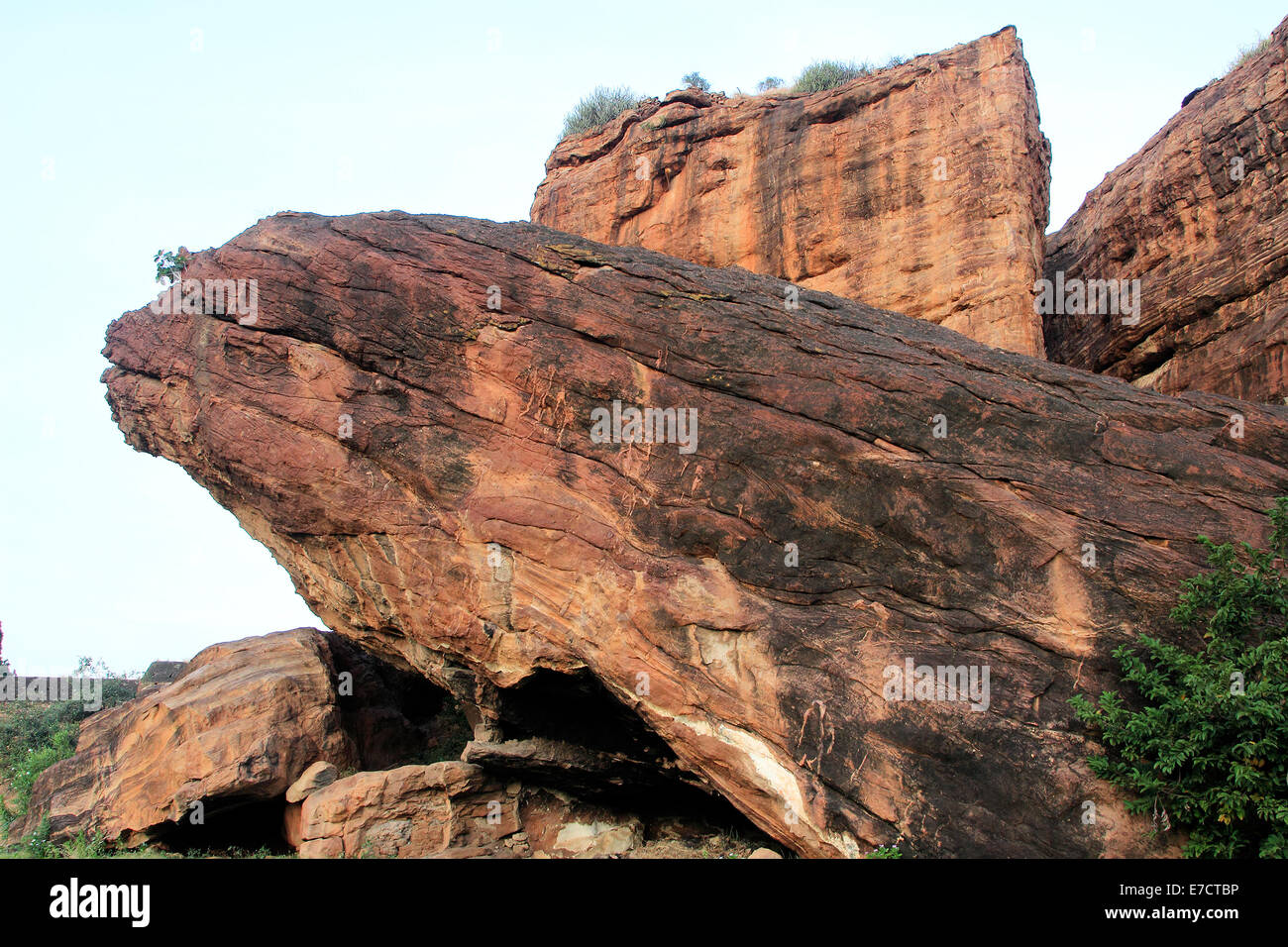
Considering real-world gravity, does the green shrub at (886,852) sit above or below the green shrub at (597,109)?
below

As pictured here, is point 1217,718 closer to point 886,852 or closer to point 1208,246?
point 886,852

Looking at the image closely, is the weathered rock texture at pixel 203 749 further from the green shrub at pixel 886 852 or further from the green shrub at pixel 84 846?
the green shrub at pixel 886 852

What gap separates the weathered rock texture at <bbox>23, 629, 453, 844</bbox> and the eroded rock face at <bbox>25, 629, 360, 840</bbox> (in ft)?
0.06

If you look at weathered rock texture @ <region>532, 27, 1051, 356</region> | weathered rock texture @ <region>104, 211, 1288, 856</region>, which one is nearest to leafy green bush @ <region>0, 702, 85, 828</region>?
weathered rock texture @ <region>104, 211, 1288, 856</region>

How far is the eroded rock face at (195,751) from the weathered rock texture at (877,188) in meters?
13.2

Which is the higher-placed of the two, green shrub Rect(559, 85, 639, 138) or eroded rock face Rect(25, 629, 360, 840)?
green shrub Rect(559, 85, 639, 138)

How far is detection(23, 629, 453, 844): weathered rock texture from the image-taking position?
16078 mm

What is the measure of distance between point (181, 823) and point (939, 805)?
1294cm

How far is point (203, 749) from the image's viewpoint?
16250 mm

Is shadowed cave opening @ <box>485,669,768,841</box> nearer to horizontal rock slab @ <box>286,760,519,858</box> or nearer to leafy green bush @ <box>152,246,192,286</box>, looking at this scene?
horizontal rock slab @ <box>286,760,519,858</box>

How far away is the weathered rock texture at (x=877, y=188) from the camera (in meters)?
19.0

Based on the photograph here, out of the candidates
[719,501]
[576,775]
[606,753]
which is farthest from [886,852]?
[576,775]

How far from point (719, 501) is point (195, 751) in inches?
417

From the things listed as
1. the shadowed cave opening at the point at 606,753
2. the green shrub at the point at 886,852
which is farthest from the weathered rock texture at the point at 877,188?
the green shrub at the point at 886,852
